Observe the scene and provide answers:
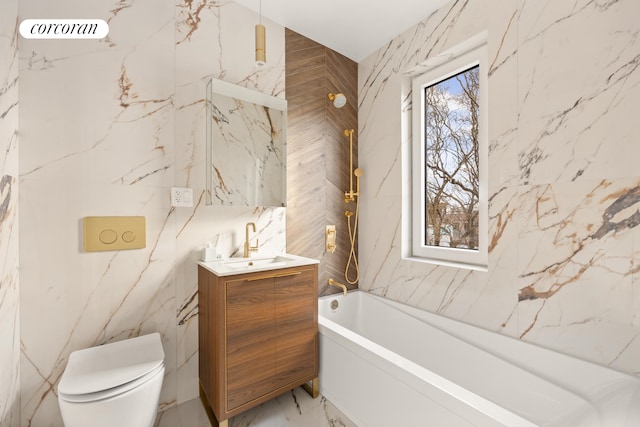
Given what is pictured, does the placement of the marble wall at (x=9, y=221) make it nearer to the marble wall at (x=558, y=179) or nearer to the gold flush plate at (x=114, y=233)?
the gold flush plate at (x=114, y=233)

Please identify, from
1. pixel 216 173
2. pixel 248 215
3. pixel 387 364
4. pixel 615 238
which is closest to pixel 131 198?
pixel 216 173

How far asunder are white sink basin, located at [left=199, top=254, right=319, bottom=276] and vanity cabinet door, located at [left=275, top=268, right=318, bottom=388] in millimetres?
73

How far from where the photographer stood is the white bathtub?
45.7 inches

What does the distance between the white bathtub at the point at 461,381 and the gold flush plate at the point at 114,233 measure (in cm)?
123

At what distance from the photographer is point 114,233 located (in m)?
1.58

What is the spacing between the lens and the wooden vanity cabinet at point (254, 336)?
1522mm

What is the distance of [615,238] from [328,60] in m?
2.20

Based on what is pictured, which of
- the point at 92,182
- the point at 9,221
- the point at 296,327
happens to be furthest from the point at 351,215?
the point at 9,221

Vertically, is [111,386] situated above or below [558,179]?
below

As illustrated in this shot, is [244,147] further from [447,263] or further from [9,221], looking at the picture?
[447,263]

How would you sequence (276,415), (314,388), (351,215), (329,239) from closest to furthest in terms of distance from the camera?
(276,415), (314,388), (329,239), (351,215)

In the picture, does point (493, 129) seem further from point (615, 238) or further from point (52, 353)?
point (52, 353)

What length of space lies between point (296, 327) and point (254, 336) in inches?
10.8

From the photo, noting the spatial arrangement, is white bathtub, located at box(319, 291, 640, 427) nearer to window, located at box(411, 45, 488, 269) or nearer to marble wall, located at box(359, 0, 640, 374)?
marble wall, located at box(359, 0, 640, 374)
